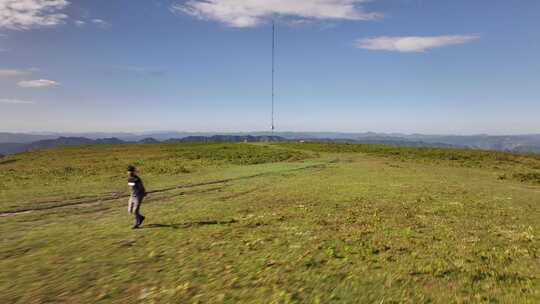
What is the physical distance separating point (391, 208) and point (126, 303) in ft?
69.6

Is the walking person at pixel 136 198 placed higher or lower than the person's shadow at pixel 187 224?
higher

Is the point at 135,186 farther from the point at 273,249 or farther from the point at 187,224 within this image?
the point at 273,249

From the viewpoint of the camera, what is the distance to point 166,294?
36.0 feet

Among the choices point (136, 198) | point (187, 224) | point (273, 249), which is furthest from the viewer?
point (187, 224)

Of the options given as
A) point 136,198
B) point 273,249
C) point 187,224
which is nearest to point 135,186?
point 136,198

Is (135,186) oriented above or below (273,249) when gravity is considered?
above

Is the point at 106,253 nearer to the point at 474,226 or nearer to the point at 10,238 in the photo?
the point at 10,238

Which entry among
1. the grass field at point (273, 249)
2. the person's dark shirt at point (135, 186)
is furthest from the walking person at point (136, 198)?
the grass field at point (273, 249)

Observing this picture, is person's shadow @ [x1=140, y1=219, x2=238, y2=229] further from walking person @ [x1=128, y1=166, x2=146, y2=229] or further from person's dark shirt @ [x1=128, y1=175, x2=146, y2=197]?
person's dark shirt @ [x1=128, y1=175, x2=146, y2=197]

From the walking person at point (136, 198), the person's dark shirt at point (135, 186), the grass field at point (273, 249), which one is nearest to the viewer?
the grass field at point (273, 249)

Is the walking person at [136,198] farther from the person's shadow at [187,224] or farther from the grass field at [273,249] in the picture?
the grass field at [273,249]

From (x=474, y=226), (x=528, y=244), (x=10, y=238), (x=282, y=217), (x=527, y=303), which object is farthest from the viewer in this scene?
(x=282, y=217)

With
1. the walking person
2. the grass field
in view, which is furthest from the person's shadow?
the walking person

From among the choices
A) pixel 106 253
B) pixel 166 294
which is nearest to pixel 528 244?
pixel 166 294
